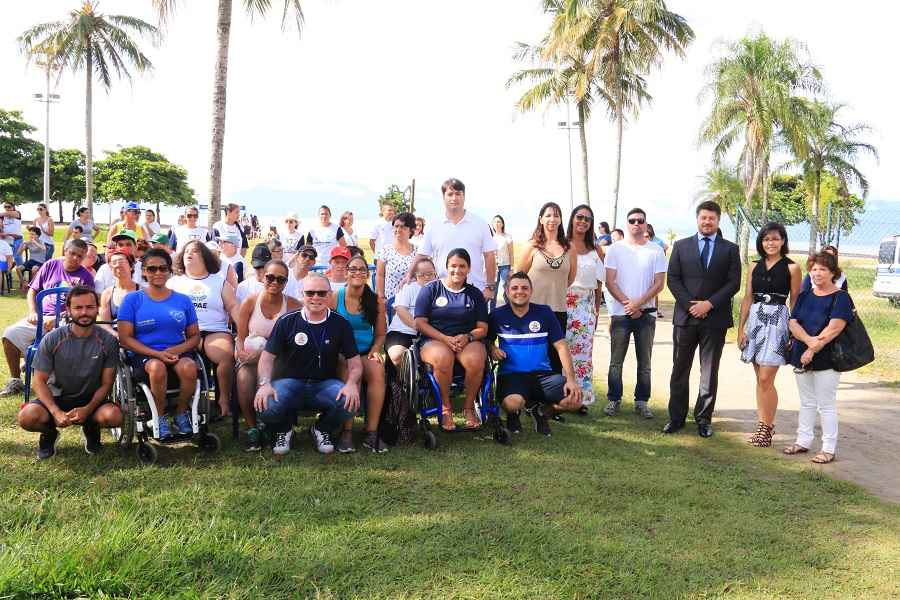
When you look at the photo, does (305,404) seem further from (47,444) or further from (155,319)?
(47,444)

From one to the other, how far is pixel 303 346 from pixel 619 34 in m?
20.6

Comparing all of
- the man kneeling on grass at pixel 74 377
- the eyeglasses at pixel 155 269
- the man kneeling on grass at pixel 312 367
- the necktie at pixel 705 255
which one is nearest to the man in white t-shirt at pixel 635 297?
the necktie at pixel 705 255

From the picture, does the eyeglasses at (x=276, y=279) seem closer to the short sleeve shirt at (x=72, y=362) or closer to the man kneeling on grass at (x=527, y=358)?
the short sleeve shirt at (x=72, y=362)

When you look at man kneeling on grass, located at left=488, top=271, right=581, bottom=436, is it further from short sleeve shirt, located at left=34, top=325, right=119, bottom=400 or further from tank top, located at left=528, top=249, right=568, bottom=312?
short sleeve shirt, located at left=34, top=325, right=119, bottom=400

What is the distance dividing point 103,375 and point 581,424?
3.82 meters

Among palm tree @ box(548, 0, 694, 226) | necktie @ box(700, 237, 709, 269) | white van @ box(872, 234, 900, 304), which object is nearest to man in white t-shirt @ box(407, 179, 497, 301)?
necktie @ box(700, 237, 709, 269)

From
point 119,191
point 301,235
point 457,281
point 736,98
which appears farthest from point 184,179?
point 457,281

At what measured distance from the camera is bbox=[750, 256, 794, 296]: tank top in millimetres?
5617

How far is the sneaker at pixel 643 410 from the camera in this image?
649cm

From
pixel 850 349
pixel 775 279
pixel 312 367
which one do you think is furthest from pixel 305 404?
pixel 850 349

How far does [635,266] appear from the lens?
6.53 meters

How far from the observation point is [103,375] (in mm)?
4727

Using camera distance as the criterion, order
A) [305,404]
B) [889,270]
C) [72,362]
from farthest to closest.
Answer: [889,270]
[305,404]
[72,362]

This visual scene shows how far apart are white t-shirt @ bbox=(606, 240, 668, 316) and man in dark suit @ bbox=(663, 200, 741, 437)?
0.38 metres
